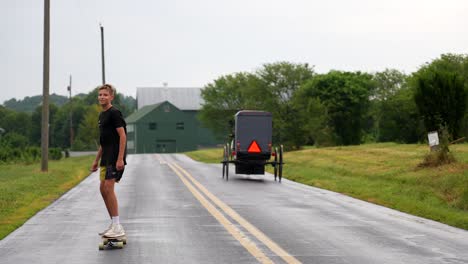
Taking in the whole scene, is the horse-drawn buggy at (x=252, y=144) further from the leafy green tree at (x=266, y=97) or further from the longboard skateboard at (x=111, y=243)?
the leafy green tree at (x=266, y=97)

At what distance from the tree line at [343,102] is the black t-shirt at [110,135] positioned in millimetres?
29496

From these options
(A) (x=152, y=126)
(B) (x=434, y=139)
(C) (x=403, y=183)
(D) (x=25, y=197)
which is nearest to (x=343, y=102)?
(A) (x=152, y=126)

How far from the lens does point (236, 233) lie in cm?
1067

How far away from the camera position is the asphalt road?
340 inches

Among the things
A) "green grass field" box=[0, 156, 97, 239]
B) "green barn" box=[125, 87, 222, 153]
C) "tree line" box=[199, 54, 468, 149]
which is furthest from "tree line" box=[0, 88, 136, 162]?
"green grass field" box=[0, 156, 97, 239]

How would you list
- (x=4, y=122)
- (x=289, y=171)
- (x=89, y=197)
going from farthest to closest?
(x=4, y=122)
(x=289, y=171)
(x=89, y=197)

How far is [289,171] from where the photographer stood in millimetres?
31672

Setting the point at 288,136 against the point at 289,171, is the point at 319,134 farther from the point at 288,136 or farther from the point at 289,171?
the point at 289,171

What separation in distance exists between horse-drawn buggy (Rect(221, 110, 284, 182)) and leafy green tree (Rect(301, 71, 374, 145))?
58.9 m

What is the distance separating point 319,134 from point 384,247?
51.8 m

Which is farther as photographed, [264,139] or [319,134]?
[319,134]

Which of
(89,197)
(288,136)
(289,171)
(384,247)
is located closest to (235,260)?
(384,247)

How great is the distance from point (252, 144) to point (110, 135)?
1697 cm

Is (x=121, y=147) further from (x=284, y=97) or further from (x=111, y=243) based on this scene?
(x=284, y=97)
